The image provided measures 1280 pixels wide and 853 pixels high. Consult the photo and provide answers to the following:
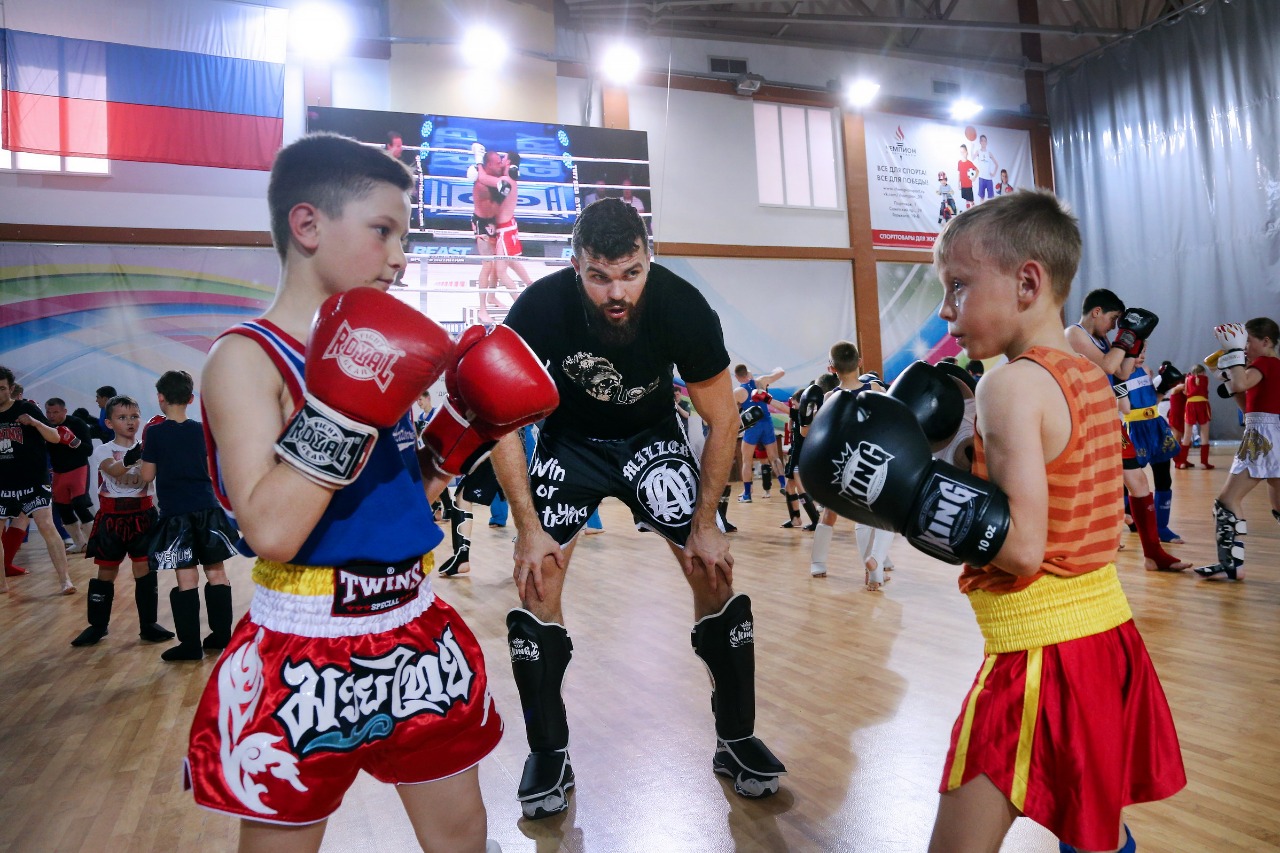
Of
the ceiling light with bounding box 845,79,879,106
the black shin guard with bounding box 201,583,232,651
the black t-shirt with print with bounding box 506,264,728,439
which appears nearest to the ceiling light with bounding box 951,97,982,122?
the ceiling light with bounding box 845,79,879,106

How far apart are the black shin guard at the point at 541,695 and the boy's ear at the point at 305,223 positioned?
1.19 m

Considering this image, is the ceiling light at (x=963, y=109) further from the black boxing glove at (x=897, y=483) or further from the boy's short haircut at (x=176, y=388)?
the black boxing glove at (x=897, y=483)

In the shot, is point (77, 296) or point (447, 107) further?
point (447, 107)

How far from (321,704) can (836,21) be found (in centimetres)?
1226

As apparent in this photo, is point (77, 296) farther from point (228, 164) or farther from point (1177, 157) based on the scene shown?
point (1177, 157)

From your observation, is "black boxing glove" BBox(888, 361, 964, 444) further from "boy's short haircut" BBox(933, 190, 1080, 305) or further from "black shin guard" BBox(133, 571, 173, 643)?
"black shin guard" BBox(133, 571, 173, 643)

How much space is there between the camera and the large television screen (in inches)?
359

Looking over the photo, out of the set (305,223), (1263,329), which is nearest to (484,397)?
(305,223)

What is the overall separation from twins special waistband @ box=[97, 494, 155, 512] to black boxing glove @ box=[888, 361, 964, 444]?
3991mm

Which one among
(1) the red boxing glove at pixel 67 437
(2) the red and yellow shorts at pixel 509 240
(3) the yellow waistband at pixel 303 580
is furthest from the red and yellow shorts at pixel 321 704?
(2) the red and yellow shorts at pixel 509 240

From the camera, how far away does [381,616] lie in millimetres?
1116

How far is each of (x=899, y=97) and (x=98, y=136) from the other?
10932 mm

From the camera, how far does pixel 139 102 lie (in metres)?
8.27

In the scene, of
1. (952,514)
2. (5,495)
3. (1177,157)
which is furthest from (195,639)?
(1177,157)
